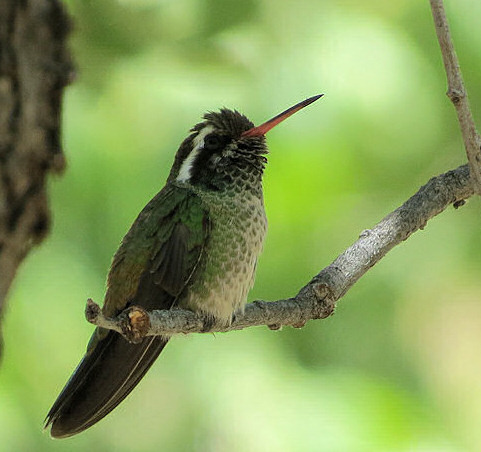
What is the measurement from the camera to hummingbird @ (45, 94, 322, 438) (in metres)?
3.44

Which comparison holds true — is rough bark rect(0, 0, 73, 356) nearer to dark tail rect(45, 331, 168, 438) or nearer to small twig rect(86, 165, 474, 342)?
small twig rect(86, 165, 474, 342)

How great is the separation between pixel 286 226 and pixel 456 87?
276 centimetres

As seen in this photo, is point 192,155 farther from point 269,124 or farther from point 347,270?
point 347,270

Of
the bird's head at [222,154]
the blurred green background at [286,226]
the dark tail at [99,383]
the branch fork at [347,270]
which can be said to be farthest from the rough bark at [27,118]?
the blurred green background at [286,226]

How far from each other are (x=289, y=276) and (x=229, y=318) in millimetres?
1913

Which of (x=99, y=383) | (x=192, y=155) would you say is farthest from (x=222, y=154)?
(x=99, y=383)

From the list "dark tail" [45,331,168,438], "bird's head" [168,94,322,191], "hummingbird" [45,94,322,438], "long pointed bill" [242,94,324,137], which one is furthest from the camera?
"bird's head" [168,94,322,191]

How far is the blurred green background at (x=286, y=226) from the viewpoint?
184 inches

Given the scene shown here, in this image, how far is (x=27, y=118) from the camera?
222 cm

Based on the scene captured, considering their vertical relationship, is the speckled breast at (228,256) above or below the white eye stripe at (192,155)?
below

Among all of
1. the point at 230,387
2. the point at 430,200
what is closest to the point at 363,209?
the point at 230,387

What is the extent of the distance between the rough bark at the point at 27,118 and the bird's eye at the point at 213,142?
1.57 metres

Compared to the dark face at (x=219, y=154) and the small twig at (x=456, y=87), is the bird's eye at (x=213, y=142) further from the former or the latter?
the small twig at (x=456, y=87)

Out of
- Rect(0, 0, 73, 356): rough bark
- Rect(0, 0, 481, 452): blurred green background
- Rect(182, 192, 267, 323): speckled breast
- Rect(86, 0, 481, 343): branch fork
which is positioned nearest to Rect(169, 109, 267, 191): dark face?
Rect(182, 192, 267, 323): speckled breast
